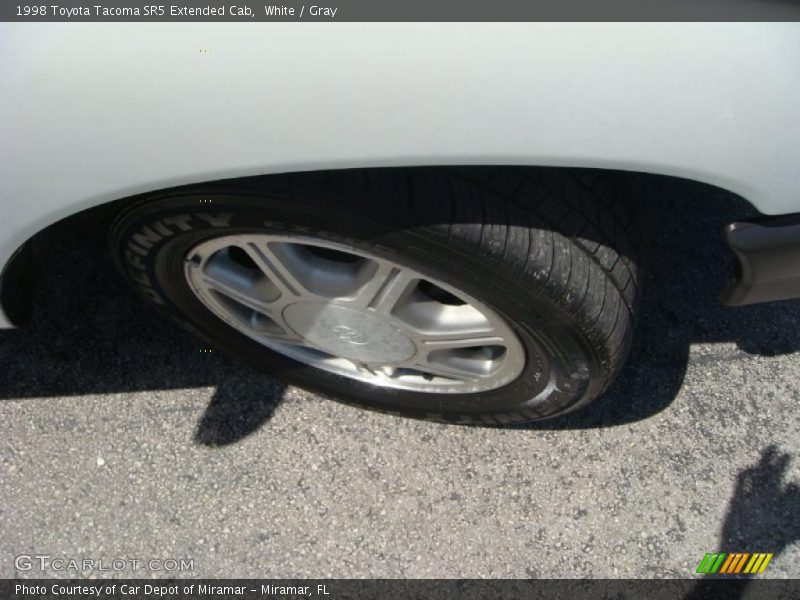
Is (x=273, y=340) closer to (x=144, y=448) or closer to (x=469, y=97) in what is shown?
(x=144, y=448)

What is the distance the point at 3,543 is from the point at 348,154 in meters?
1.34

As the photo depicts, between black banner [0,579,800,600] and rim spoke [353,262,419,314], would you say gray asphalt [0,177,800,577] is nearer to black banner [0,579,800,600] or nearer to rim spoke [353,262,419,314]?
black banner [0,579,800,600]

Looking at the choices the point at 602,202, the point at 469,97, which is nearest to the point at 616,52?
the point at 469,97

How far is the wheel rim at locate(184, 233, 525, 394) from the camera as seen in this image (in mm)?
1539

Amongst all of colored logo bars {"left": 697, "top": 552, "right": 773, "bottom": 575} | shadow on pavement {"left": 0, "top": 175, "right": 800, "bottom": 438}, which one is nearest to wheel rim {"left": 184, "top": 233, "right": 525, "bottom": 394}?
shadow on pavement {"left": 0, "top": 175, "right": 800, "bottom": 438}

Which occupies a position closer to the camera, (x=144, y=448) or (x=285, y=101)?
(x=285, y=101)

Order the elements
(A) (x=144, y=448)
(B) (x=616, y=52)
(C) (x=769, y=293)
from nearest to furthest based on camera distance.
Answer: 1. (B) (x=616, y=52)
2. (C) (x=769, y=293)
3. (A) (x=144, y=448)

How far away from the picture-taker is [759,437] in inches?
78.3

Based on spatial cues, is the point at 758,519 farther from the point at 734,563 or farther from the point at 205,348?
the point at 205,348

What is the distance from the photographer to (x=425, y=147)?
3.70 ft

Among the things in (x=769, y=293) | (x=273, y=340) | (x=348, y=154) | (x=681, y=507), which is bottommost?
(x=681, y=507)

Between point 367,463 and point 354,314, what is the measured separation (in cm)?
48
